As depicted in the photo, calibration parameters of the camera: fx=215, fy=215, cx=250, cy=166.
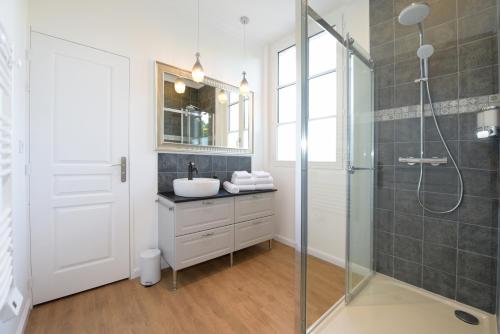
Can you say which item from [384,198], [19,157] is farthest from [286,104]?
[19,157]

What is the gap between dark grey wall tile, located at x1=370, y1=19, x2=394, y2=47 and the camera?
1.87 metres

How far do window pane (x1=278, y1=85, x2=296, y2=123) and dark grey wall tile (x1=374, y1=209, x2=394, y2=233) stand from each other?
149 centimetres

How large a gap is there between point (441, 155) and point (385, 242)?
0.85m

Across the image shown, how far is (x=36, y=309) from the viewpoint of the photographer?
158 cm

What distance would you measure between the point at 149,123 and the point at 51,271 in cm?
143

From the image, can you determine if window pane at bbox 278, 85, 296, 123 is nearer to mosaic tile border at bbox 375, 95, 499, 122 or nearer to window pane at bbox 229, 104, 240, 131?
window pane at bbox 229, 104, 240, 131

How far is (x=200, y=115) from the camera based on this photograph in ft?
8.21

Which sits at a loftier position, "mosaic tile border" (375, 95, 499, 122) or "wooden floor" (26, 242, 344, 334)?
"mosaic tile border" (375, 95, 499, 122)

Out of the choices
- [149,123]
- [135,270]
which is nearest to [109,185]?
[149,123]

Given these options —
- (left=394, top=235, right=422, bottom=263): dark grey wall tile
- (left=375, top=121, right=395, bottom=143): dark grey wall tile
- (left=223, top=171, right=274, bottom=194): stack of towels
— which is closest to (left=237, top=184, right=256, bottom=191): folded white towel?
(left=223, top=171, right=274, bottom=194): stack of towels

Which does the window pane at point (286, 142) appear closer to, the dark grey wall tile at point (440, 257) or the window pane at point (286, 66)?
the window pane at point (286, 66)

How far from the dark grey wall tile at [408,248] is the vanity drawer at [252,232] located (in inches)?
49.5

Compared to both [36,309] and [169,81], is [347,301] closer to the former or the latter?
[36,309]

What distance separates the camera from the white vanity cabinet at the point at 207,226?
1.87 m
